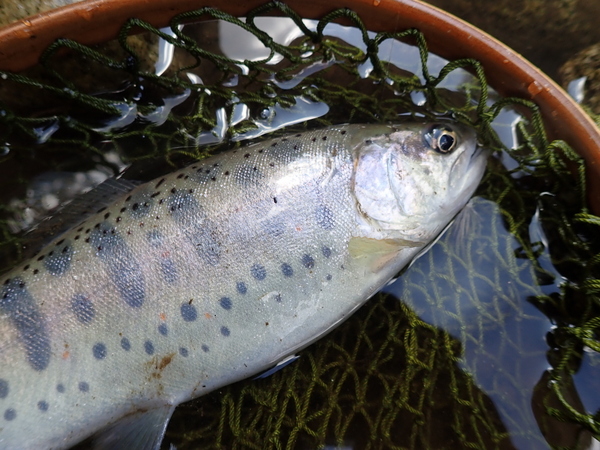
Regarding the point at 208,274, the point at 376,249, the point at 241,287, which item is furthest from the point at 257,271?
the point at 376,249

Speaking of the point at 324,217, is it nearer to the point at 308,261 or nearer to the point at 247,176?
the point at 308,261

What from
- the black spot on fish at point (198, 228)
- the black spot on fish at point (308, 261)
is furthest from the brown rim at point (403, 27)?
the black spot on fish at point (308, 261)

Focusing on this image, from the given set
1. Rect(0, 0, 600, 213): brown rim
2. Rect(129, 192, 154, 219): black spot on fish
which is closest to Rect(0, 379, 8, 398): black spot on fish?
Rect(129, 192, 154, 219): black spot on fish

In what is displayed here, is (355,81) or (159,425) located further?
(355,81)

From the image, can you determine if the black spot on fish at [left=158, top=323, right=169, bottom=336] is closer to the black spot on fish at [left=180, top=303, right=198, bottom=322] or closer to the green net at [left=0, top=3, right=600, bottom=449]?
the black spot on fish at [left=180, top=303, right=198, bottom=322]

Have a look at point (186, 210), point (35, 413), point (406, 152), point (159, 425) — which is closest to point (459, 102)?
point (406, 152)

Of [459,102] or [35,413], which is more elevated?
[459,102]

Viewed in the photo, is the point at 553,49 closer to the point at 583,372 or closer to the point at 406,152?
the point at 406,152
